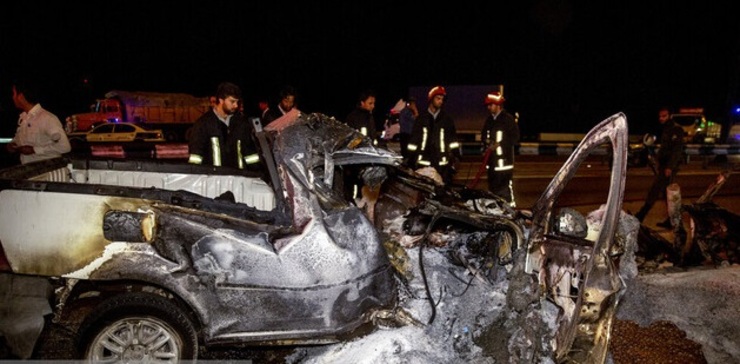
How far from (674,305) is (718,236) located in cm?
150

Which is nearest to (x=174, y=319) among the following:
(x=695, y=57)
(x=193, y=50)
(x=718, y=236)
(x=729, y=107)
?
(x=718, y=236)

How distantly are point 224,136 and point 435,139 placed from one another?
3.23 m

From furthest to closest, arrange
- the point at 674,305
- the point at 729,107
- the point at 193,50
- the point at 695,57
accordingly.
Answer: the point at 193,50
the point at 695,57
the point at 729,107
the point at 674,305

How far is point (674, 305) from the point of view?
427 cm

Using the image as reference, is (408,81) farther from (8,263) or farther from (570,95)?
(8,263)

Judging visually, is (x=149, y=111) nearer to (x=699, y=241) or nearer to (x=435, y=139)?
(x=435, y=139)

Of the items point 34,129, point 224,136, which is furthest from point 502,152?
point 34,129

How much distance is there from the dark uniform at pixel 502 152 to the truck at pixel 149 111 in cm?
2348

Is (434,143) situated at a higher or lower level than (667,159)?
higher

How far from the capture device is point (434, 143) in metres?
7.70

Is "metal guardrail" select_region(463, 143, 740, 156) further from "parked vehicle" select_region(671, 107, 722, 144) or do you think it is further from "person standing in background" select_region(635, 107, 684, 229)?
"person standing in background" select_region(635, 107, 684, 229)

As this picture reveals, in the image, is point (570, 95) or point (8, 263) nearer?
point (8, 263)

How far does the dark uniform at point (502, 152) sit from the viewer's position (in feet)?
24.2

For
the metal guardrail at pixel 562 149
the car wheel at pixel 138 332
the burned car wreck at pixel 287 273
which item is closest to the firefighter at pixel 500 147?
the burned car wreck at pixel 287 273
